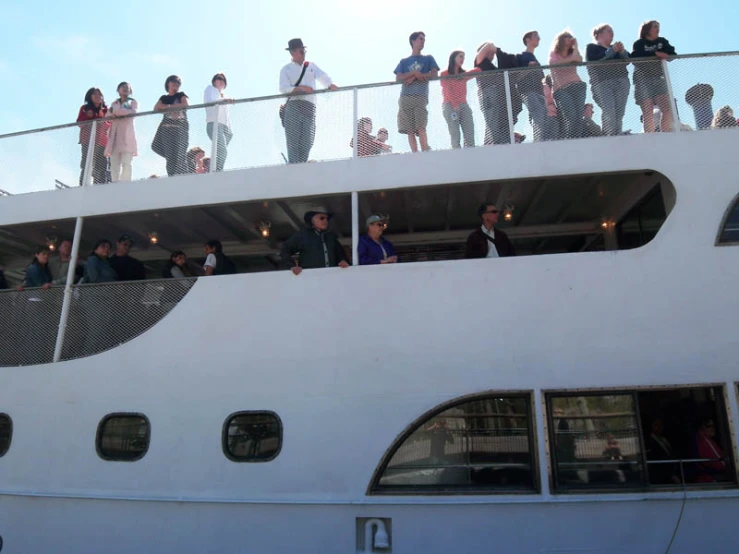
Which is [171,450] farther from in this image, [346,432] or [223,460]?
[346,432]

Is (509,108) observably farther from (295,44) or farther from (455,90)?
(295,44)

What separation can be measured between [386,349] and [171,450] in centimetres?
226

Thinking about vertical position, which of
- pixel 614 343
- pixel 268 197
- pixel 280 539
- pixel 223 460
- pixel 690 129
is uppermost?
pixel 690 129

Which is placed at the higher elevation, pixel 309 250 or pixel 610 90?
pixel 610 90

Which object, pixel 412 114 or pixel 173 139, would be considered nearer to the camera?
pixel 412 114

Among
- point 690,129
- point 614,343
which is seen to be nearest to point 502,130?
point 690,129

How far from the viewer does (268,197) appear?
18.4ft

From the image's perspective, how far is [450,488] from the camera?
14.2ft

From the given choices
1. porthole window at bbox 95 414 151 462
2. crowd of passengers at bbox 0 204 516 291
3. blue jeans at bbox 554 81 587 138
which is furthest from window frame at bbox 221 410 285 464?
blue jeans at bbox 554 81 587 138

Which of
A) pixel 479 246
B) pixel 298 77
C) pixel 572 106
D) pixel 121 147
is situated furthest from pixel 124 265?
pixel 572 106

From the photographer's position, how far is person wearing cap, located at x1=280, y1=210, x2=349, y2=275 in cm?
544

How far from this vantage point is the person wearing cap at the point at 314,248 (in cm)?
544

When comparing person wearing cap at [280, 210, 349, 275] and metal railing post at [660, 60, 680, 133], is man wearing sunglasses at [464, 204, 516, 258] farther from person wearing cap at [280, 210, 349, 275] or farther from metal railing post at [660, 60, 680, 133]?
metal railing post at [660, 60, 680, 133]

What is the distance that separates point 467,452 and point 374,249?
212 cm
